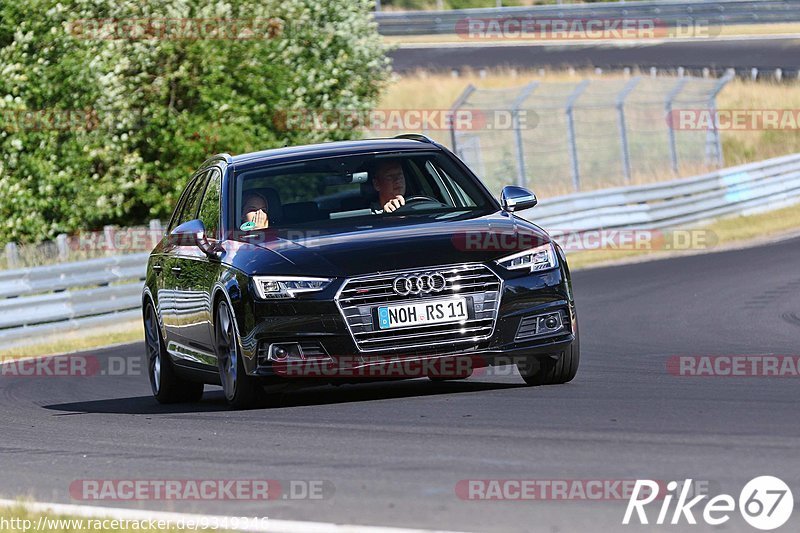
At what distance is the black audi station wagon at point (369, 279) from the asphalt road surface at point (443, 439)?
275mm

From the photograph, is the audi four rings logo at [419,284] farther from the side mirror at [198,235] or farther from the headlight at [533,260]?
the side mirror at [198,235]

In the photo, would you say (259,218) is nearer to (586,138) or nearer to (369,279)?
(369,279)

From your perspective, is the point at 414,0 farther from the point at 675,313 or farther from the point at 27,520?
the point at 27,520

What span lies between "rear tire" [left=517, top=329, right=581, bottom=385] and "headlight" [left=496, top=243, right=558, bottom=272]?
50 cm

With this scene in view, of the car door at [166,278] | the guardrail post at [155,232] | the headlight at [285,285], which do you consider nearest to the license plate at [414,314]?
the headlight at [285,285]

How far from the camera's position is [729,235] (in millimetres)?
26562

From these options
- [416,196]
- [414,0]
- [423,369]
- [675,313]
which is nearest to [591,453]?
[423,369]

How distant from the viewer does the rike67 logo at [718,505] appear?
5.36 m

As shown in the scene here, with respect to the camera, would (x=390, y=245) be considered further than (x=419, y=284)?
Yes

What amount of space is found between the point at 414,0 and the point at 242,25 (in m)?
52.9

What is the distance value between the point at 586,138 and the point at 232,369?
117ft

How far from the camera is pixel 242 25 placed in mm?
30219

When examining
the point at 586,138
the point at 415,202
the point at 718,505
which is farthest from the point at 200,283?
the point at 586,138

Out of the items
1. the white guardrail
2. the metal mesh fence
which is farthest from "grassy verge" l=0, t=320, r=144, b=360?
the metal mesh fence
